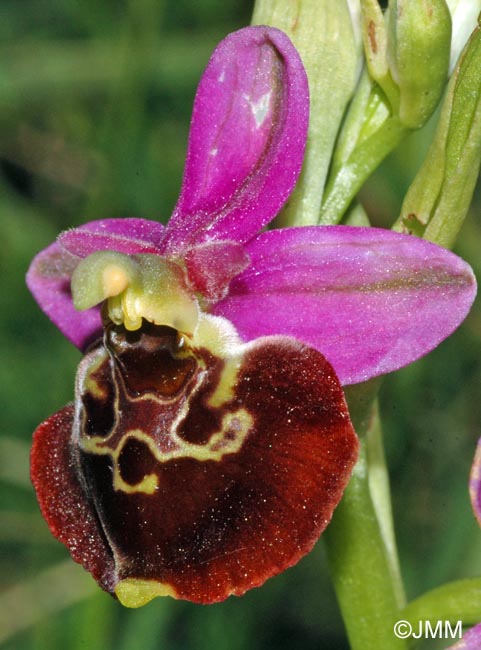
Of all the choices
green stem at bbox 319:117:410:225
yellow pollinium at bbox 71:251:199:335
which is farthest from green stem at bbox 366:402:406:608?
yellow pollinium at bbox 71:251:199:335

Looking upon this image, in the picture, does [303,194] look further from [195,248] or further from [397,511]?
[397,511]

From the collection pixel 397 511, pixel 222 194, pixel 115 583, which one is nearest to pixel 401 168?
pixel 397 511

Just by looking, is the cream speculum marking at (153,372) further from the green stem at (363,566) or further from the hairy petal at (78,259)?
the green stem at (363,566)

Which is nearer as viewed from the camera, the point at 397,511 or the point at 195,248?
the point at 195,248

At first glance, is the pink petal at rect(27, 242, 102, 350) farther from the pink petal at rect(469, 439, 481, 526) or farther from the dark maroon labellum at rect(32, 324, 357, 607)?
the pink petal at rect(469, 439, 481, 526)

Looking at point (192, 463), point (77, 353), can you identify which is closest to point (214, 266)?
point (192, 463)
